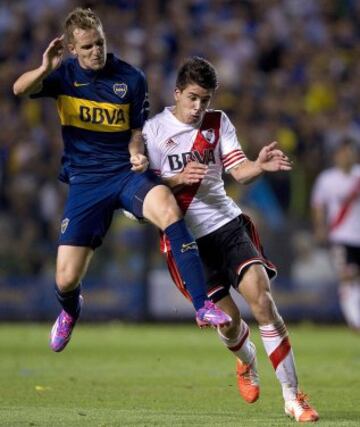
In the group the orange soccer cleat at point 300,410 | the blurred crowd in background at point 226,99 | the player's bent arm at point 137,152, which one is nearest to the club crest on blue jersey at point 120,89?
the player's bent arm at point 137,152

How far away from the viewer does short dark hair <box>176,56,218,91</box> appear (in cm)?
864

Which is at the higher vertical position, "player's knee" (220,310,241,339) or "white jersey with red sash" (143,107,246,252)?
"white jersey with red sash" (143,107,246,252)

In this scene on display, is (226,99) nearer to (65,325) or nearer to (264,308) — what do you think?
(65,325)

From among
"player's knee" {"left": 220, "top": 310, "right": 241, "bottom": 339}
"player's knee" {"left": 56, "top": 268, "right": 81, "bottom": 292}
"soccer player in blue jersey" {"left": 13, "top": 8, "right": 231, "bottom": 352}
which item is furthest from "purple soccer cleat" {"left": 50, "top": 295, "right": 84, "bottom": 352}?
"player's knee" {"left": 220, "top": 310, "right": 241, "bottom": 339}

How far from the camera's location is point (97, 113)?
368 inches

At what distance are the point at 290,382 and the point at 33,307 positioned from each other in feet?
37.2

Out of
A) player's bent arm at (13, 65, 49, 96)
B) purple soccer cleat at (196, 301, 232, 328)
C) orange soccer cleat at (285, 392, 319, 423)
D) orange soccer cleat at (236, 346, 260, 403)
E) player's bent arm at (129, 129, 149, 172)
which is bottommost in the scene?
orange soccer cleat at (236, 346, 260, 403)

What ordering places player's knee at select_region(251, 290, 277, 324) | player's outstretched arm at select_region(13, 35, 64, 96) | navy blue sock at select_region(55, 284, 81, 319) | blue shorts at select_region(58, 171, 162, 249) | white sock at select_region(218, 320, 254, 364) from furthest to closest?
navy blue sock at select_region(55, 284, 81, 319) < white sock at select_region(218, 320, 254, 364) < blue shorts at select_region(58, 171, 162, 249) < player's outstretched arm at select_region(13, 35, 64, 96) < player's knee at select_region(251, 290, 277, 324)

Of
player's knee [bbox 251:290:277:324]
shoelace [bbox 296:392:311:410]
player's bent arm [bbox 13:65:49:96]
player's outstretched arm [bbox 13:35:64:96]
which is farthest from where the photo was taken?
player's bent arm [bbox 13:65:49:96]

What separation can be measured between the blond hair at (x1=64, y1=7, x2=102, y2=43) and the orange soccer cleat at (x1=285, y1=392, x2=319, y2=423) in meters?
3.02

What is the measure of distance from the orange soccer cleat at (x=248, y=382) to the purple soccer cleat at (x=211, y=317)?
1274 mm

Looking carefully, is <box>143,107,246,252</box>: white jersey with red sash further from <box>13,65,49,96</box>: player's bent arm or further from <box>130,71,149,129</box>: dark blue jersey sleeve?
<box>13,65,49,96</box>: player's bent arm

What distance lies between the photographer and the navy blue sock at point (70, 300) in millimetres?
9875

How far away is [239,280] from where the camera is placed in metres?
8.65
